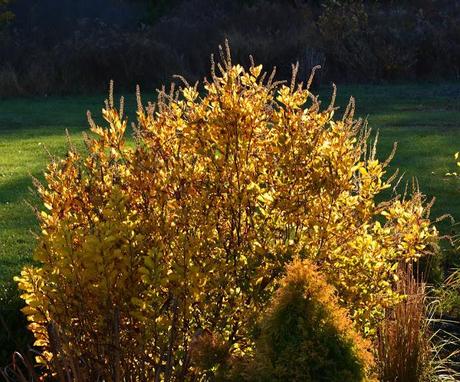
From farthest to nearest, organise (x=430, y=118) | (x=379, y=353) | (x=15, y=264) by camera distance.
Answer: (x=430, y=118) < (x=15, y=264) < (x=379, y=353)

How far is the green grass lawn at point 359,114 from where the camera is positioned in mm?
9370

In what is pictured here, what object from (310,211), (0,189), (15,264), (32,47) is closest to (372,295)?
(310,211)

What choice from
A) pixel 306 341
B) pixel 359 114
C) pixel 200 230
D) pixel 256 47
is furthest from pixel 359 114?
pixel 306 341

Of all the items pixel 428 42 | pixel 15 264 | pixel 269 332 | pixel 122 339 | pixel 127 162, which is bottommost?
pixel 428 42

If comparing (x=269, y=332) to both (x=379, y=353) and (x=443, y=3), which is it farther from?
(x=443, y=3)

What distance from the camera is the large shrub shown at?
12.4ft

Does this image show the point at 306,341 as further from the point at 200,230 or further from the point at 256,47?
the point at 256,47

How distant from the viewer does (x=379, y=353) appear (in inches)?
189

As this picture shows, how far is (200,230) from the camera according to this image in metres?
4.06

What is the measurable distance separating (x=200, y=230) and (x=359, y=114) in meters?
14.9

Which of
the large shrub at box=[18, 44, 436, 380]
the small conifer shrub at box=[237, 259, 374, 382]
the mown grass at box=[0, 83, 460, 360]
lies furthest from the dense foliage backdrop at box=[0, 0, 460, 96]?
the small conifer shrub at box=[237, 259, 374, 382]

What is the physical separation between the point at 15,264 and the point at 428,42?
21.2m

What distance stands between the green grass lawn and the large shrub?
1.21 meters

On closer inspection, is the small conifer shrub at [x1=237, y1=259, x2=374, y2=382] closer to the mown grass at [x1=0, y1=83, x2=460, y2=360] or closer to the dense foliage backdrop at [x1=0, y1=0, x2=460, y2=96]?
the mown grass at [x1=0, y1=83, x2=460, y2=360]
